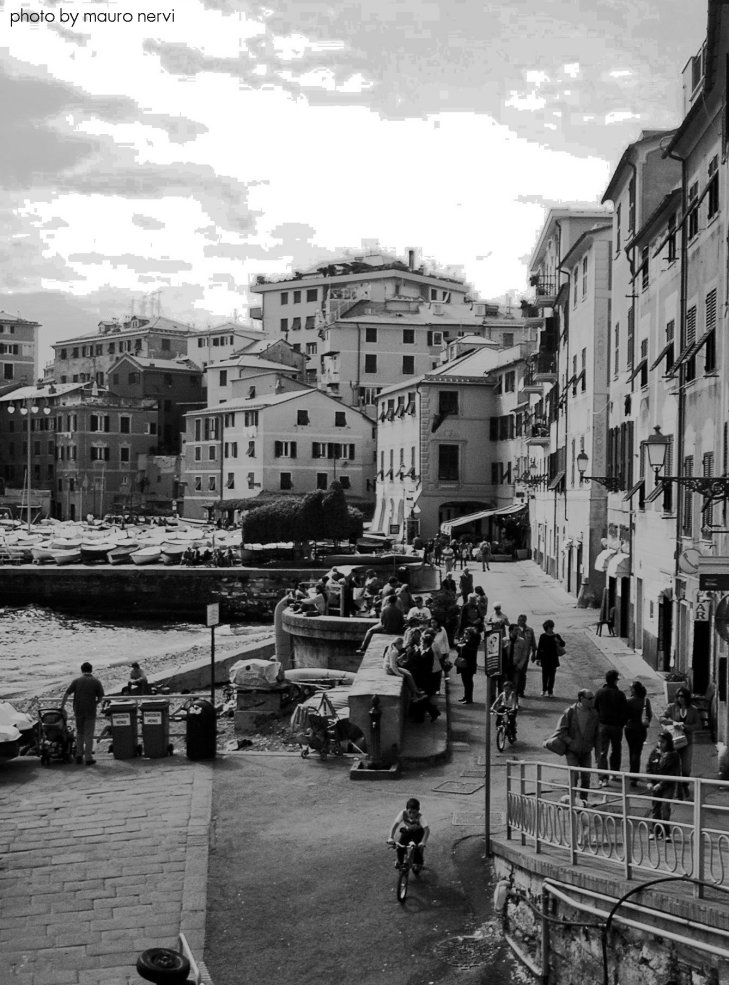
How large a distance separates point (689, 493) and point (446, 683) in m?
5.93

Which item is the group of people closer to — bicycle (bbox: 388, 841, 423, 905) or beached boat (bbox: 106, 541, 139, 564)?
bicycle (bbox: 388, 841, 423, 905)

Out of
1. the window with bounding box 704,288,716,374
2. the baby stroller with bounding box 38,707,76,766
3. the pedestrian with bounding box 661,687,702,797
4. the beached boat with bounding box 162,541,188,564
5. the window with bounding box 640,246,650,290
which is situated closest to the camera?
the pedestrian with bounding box 661,687,702,797

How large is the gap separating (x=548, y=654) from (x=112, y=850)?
11.0 m

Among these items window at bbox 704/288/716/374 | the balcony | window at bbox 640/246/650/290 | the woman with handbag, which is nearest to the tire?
the woman with handbag

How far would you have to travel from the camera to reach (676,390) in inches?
904

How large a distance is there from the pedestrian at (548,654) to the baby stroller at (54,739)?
29.5 feet

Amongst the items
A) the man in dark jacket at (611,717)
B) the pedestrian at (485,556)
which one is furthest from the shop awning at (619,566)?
the pedestrian at (485,556)

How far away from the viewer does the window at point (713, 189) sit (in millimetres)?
19406

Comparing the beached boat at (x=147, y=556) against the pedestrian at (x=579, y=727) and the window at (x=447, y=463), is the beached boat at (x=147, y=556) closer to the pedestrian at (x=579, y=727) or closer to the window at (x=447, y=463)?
the window at (x=447, y=463)

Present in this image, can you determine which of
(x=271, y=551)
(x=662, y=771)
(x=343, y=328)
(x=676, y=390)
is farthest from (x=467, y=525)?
(x=662, y=771)

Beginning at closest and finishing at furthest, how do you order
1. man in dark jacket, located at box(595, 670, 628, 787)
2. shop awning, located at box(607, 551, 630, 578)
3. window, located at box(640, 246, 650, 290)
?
man in dark jacket, located at box(595, 670, 628, 787) → window, located at box(640, 246, 650, 290) → shop awning, located at box(607, 551, 630, 578)

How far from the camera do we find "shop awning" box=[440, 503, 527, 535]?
65.0 metres

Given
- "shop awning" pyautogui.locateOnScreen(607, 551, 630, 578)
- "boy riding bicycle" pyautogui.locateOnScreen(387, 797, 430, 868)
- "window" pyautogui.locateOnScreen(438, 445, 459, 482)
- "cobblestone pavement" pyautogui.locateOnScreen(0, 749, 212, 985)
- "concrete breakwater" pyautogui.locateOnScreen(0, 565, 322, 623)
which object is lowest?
"concrete breakwater" pyautogui.locateOnScreen(0, 565, 322, 623)

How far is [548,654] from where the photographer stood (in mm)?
22172
